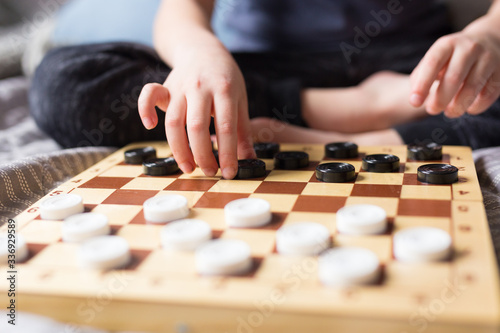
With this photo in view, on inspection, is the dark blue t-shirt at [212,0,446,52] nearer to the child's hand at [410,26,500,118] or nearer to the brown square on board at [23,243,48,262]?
the child's hand at [410,26,500,118]

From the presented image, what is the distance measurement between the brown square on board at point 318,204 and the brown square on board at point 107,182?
0.29 metres

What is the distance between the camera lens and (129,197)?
2.39 ft

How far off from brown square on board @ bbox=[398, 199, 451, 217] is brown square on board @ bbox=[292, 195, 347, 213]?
76 mm

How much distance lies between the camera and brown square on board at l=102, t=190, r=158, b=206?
2.32ft

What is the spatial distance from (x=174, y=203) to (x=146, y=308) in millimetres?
196

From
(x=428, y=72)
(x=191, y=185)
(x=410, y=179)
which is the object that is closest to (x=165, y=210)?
(x=191, y=185)

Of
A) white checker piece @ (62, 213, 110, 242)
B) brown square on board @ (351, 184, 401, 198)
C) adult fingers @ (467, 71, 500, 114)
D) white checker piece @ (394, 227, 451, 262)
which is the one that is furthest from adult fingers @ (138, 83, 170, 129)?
adult fingers @ (467, 71, 500, 114)

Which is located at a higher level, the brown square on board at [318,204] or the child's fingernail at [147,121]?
the child's fingernail at [147,121]

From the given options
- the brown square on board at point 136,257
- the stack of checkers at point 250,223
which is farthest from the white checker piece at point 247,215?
the brown square on board at point 136,257

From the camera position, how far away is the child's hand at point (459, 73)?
812 millimetres

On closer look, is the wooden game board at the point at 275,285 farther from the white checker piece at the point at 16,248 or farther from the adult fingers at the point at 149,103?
the adult fingers at the point at 149,103

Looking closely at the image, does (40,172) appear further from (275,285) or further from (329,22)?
(329,22)

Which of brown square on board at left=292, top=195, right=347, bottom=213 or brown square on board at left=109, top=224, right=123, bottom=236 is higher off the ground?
brown square on board at left=109, top=224, right=123, bottom=236

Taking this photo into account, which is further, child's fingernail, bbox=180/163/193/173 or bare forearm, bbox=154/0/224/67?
bare forearm, bbox=154/0/224/67
